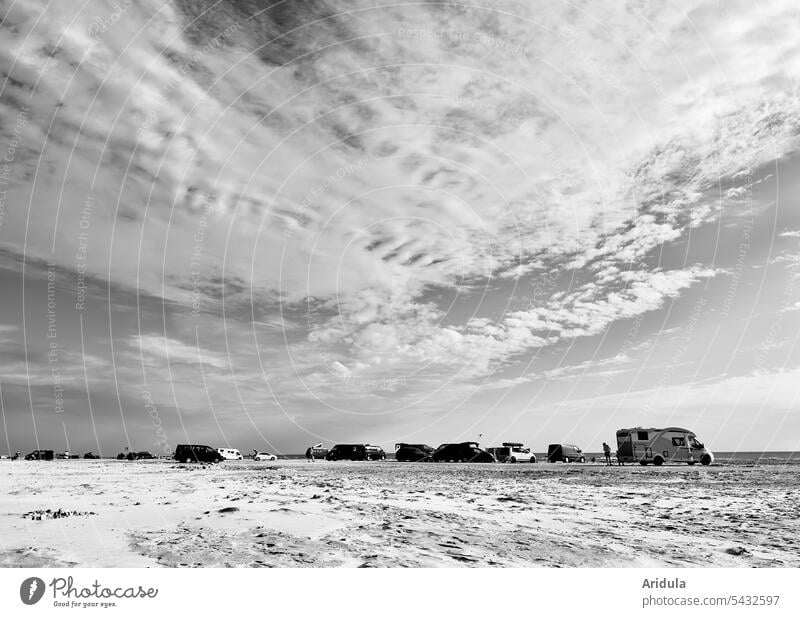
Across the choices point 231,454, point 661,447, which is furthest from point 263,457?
point 661,447

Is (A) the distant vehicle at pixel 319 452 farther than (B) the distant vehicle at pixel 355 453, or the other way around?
(A) the distant vehicle at pixel 319 452

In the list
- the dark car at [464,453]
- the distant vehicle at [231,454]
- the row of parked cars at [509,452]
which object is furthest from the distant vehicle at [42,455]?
the dark car at [464,453]

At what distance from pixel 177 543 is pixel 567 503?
12602 mm

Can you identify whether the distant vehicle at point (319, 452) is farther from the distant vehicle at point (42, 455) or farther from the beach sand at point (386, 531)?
the beach sand at point (386, 531)

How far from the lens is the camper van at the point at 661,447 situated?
182 ft

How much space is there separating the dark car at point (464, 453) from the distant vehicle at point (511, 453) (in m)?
1.49

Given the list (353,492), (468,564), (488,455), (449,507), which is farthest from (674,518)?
(488,455)

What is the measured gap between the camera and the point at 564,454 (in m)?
78.0

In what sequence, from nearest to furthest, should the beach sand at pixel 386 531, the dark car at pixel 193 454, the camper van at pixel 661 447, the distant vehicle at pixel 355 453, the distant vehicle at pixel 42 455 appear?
1. the beach sand at pixel 386 531
2. the camper van at pixel 661 447
3. the dark car at pixel 193 454
4. the distant vehicle at pixel 355 453
5. the distant vehicle at pixel 42 455

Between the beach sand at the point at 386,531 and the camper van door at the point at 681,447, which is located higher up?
the camper van door at the point at 681,447

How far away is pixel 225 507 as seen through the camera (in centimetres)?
1446

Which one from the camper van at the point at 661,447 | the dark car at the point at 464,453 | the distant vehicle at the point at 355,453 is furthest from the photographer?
the distant vehicle at the point at 355,453

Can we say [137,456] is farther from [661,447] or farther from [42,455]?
[661,447]
